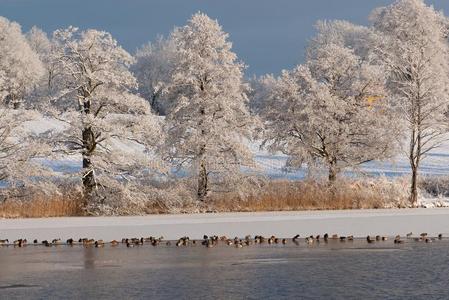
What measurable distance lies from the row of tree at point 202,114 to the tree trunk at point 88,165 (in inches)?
2.4

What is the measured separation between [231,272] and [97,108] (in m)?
21.7

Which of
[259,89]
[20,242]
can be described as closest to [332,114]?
[20,242]

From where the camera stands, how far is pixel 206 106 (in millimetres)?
41156

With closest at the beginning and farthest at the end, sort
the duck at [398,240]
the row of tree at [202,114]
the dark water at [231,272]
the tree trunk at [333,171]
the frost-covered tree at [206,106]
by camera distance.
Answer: the dark water at [231,272] < the duck at [398,240] < the row of tree at [202,114] < the frost-covered tree at [206,106] < the tree trunk at [333,171]

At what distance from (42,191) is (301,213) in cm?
1254

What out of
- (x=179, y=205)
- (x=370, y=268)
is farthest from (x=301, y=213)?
(x=370, y=268)

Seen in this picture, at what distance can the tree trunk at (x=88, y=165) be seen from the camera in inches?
1569

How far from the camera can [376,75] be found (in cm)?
4644

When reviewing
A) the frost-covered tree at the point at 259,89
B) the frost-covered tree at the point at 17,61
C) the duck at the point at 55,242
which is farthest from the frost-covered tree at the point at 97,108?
the frost-covered tree at the point at 17,61

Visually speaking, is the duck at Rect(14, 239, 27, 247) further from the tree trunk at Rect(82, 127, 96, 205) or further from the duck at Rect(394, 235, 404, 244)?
the duck at Rect(394, 235, 404, 244)

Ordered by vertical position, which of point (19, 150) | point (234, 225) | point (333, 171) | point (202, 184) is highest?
point (19, 150)

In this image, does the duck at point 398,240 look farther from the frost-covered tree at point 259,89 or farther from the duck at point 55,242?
the frost-covered tree at point 259,89

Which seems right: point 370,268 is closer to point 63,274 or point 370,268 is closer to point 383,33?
point 63,274

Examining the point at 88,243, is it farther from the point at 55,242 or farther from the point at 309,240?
the point at 309,240
